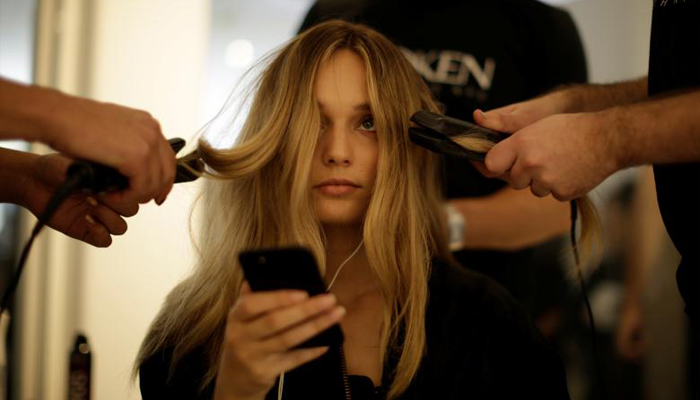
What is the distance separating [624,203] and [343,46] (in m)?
1.93

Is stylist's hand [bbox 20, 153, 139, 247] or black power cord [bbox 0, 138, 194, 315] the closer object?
black power cord [bbox 0, 138, 194, 315]

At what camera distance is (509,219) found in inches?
57.1

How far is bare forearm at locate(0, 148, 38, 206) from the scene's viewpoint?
0.95 metres

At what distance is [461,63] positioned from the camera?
5.03ft

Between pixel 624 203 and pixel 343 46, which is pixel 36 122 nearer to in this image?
pixel 343 46

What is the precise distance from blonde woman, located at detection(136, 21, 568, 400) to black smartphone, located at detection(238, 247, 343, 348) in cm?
26

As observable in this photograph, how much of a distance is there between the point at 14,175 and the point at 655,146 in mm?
904

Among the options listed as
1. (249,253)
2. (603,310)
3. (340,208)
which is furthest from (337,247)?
(603,310)

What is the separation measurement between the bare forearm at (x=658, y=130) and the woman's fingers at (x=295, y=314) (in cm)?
44

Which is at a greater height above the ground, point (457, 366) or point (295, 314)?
point (295, 314)

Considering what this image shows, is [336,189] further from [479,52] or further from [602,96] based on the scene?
[479,52]

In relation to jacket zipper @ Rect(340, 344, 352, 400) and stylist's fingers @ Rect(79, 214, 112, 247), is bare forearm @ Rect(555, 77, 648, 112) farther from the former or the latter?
stylist's fingers @ Rect(79, 214, 112, 247)

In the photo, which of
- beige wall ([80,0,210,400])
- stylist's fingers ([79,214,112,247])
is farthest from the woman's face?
beige wall ([80,0,210,400])

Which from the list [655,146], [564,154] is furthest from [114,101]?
[655,146]
